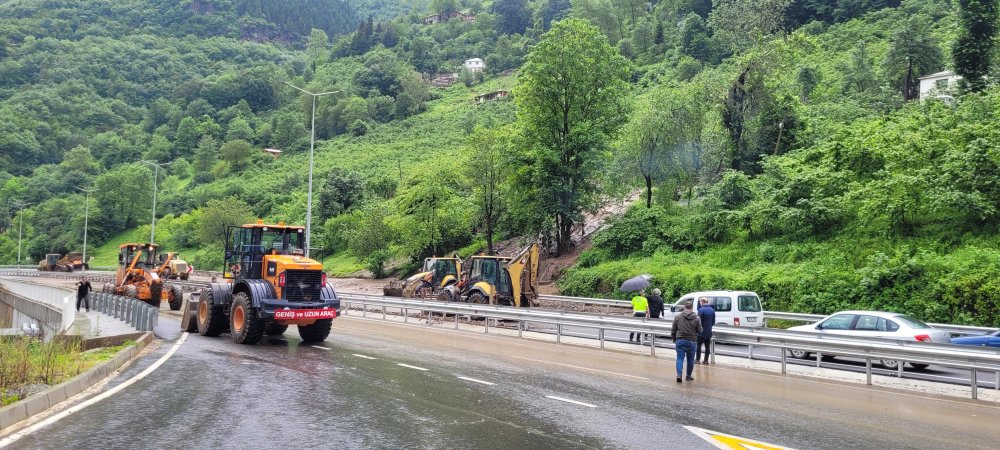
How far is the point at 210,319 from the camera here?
20.3m

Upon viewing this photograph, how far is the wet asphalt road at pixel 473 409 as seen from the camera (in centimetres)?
823

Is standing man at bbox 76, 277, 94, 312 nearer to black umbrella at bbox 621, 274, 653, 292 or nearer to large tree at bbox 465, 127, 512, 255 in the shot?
large tree at bbox 465, 127, 512, 255

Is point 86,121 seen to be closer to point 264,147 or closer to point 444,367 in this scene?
point 264,147

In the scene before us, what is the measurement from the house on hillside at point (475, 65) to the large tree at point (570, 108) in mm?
123510

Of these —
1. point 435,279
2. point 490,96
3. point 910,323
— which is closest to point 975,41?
point 910,323

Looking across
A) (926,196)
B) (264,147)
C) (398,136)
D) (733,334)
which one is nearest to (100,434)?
(733,334)

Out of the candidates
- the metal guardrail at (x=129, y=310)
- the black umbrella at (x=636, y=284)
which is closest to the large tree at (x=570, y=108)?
the black umbrella at (x=636, y=284)

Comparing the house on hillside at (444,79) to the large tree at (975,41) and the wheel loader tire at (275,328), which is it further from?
the wheel loader tire at (275,328)

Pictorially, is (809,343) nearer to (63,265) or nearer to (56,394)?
(56,394)

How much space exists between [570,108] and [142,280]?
2519 centimetres

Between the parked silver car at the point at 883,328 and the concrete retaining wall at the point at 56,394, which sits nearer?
the concrete retaining wall at the point at 56,394

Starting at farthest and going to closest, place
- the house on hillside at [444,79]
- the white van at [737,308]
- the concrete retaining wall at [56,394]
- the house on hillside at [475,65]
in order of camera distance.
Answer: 1. the house on hillside at [475,65]
2. the house on hillside at [444,79]
3. the white van at [737,308]
4. the concrete retaining wall at [56,394]

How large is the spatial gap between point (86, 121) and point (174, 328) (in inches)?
6535

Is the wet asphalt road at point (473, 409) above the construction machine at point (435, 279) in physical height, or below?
below
